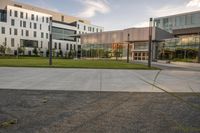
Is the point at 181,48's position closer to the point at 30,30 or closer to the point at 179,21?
the point at 179,21

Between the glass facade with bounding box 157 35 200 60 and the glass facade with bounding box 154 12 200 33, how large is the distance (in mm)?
11888

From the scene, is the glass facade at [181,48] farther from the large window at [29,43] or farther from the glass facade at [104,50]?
the large window at [29,43]

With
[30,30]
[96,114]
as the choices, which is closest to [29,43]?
[30,30]

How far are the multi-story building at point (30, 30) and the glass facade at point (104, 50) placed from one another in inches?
526

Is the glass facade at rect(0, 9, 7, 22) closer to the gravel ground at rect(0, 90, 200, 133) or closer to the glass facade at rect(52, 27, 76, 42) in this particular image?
the glass facade at rect(52, 27, 76, 42)

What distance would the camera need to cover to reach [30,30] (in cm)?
9475

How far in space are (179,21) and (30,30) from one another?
205 feet

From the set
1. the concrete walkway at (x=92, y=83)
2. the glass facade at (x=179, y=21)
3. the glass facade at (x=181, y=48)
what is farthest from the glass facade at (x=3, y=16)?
the concrete walkway at (x=92, y=83)

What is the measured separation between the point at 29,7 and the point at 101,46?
1920 inches

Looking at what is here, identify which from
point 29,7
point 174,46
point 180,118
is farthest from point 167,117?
point 29,7

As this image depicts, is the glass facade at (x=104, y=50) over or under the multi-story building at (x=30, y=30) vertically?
under

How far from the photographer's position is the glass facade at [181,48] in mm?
44188

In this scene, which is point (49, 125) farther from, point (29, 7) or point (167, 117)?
point (29, 7)

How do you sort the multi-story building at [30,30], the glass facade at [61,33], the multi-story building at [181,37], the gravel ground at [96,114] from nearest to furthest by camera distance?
the gravel ground at [96,114], the multi-story building at [181,37], the multi-story building at [30,30], the glass facade at [61,33]
